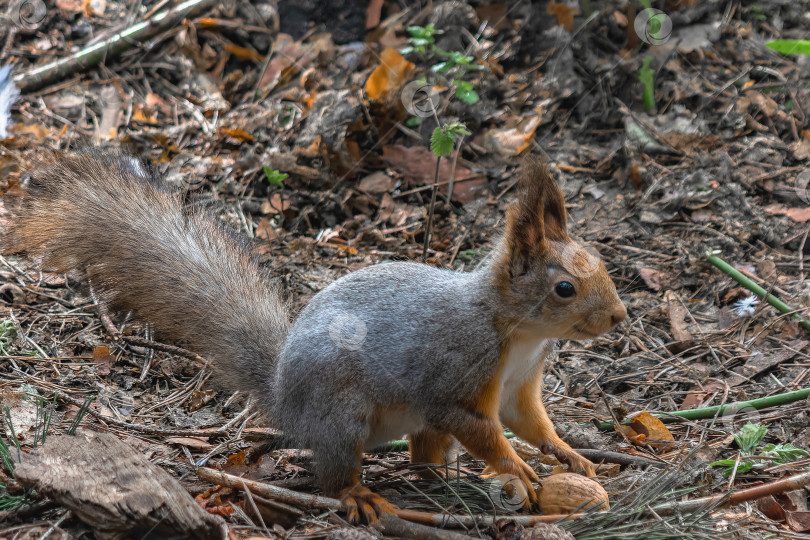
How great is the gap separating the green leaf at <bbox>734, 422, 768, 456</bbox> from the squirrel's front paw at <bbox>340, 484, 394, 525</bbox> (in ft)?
4.16

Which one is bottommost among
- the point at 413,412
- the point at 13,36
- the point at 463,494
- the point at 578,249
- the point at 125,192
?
the point at 463,494

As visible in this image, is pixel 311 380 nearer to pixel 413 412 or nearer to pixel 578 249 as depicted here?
A: pixel 413 412

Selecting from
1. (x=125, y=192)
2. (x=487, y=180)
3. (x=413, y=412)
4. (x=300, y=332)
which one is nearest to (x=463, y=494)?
(x=413, y=412)

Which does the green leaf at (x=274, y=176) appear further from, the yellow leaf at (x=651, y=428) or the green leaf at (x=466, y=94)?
the yellow leaf at (x=651, y=428)

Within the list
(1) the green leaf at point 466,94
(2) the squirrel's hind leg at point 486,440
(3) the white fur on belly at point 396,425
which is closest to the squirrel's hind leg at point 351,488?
(3) the white fur on belly at point 396,425

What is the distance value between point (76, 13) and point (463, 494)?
515 centimetres

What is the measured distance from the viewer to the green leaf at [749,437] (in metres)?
2.77

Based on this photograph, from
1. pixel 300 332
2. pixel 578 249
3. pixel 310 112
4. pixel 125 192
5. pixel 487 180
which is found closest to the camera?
pixel 578 249

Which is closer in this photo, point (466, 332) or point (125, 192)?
point (466, 332)

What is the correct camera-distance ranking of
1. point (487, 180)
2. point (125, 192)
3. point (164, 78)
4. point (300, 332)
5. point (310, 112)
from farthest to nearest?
point (164, 78) < point (310, 112) < point (487, 180) < point (125, 192) < point (300, 332)

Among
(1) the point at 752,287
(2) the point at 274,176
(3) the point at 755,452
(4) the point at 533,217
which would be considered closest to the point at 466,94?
(2) the point at 274,176

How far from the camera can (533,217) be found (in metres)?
2.60

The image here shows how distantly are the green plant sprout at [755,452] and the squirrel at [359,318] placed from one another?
18.8 inches

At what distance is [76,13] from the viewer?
6070mm
